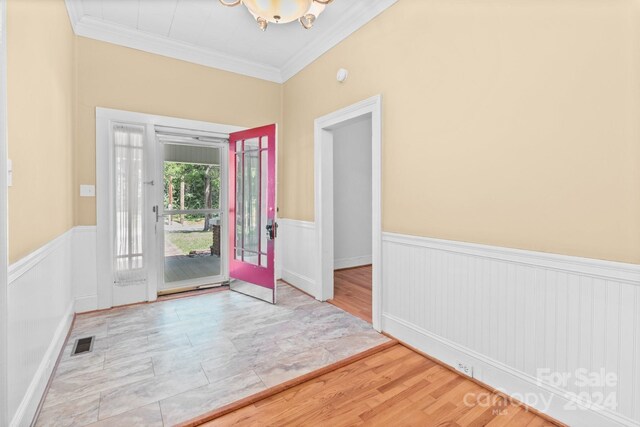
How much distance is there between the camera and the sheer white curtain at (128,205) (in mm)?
3293

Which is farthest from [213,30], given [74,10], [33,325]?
[33,325]

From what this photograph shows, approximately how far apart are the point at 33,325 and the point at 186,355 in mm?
974

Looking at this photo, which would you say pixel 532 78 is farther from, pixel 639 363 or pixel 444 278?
pixel 639 363

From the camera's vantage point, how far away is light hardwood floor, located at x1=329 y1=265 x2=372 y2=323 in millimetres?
3252

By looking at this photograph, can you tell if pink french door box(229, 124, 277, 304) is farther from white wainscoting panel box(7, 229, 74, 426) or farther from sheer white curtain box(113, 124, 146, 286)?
white wainscoting panel box(7, 229, 74, 426)

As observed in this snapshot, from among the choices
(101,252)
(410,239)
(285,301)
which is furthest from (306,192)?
(101,252)

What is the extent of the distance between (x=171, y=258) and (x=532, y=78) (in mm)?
5841

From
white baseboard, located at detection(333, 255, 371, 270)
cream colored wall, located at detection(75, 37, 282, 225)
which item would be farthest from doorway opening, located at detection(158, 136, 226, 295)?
white baseboard, located at detection(333, 255, 371, 270)

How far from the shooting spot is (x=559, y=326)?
5.37ft

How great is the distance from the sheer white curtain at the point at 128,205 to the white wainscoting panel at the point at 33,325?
2.61ft

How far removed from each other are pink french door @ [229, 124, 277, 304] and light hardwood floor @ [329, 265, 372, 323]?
2.77 ft

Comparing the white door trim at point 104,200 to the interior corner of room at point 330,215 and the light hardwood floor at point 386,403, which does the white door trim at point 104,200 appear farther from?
the light hardwood floor at point 386,403

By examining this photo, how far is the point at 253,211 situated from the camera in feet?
12.4

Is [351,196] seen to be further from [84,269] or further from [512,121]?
[84,269]
